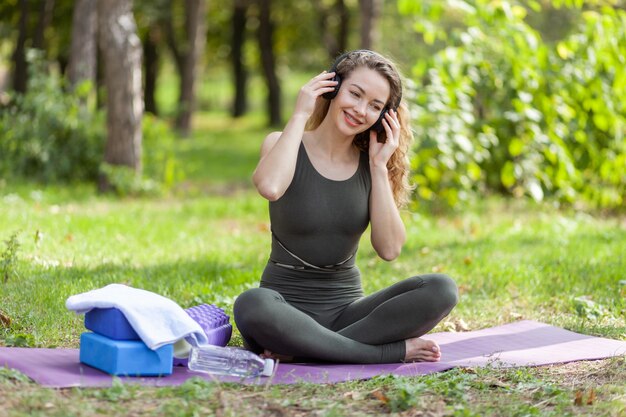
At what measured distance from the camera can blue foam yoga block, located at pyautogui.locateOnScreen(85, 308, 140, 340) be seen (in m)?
3.84

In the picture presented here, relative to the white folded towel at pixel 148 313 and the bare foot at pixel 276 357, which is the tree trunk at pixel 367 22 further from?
the white folded towel at pixel 148 313

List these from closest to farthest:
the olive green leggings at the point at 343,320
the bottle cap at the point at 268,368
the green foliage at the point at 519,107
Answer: the bottle cap at the point at 268,368, the olive green leggings at the point at 343,320, the green foliage at the point at 519,107

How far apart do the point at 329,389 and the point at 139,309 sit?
837 mm

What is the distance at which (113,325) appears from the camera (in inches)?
152

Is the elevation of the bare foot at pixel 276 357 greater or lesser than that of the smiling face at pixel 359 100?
lesser

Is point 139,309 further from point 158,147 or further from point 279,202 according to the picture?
point 158,147

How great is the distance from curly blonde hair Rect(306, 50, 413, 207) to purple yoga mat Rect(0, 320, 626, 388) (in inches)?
34.0

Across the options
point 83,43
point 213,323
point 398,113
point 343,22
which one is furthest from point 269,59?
point 213,323

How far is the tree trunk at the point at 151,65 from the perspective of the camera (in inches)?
1043

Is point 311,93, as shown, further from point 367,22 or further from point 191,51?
point 191,51

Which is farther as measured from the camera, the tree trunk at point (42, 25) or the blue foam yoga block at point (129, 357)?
the tree trunk at point (42, 25)

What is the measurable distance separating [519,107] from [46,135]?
215 inches

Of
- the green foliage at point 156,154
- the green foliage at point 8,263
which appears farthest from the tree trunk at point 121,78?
the green foliage at point 8,263

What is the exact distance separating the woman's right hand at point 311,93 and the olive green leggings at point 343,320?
0.82 meters
